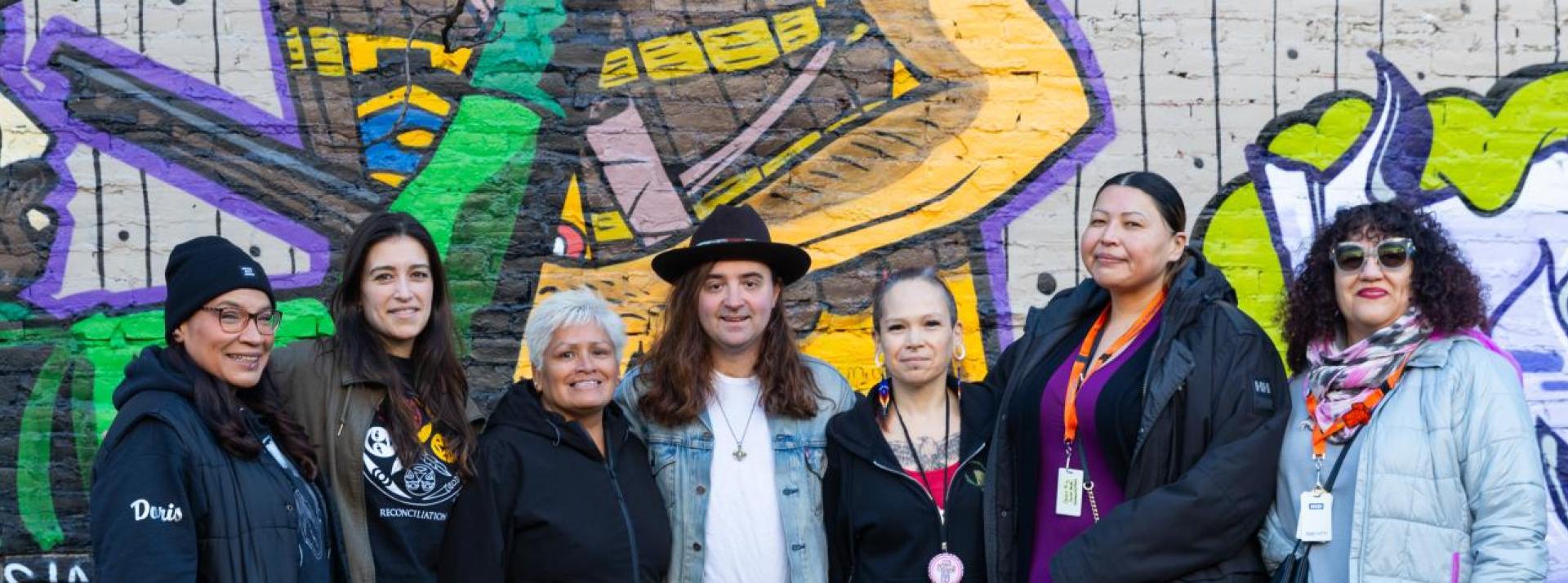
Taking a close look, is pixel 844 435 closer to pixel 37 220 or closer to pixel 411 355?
pixel 411 355

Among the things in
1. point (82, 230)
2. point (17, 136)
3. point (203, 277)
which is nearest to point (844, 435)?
point (203, 277)

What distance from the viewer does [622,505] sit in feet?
13.4

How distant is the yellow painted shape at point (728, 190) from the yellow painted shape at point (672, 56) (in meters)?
0.45

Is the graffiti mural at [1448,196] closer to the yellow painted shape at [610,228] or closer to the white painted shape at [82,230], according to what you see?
the yellow painted shape at [610,228]

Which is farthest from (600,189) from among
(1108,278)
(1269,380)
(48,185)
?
(1269,380)

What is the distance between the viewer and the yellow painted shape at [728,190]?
5.93m

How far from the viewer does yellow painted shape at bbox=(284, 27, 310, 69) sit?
588 centimetres

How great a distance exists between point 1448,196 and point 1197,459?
2894 millimetres

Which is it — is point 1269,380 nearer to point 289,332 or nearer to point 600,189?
point 600,189

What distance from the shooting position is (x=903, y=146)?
19.7 ft

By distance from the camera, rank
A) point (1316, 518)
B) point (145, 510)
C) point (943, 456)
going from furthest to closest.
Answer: point (943, 456)
point (1316, 518)
point (145, 510)

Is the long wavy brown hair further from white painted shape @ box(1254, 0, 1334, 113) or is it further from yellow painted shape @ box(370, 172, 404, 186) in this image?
white painted shape @ box(1254, 0, 1334, 113)

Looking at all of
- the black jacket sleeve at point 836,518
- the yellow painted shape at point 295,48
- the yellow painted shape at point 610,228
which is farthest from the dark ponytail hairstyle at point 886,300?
the yellow painted shape at point 295,48

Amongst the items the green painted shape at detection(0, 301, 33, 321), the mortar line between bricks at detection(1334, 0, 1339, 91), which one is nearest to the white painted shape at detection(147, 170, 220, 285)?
the green painted shape at detection(0, 301, 33, 321)
